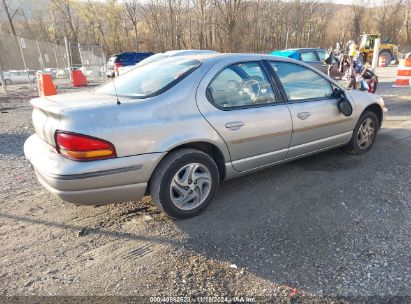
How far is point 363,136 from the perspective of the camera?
15.3 ft

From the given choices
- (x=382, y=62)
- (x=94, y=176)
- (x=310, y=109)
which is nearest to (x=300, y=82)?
(x=310, y=109)

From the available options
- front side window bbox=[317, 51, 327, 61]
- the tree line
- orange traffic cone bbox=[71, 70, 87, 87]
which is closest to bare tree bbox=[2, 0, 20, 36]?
the tree line

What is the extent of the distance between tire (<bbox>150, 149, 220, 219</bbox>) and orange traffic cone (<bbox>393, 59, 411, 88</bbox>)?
1151cm

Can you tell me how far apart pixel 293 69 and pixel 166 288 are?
293 cm

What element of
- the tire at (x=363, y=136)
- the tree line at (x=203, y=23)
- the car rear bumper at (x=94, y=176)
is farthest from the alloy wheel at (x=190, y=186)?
the tree line at (x=203, y=23)

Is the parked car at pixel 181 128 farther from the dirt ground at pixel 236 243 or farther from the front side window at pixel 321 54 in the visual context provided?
the front side window at pixel 321 54

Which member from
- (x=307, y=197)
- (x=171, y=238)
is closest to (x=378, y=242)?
(x=307, y=197)

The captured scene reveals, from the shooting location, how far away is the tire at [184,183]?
9.28ft

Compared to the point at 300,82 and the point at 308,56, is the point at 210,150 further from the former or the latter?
the point at 308,56

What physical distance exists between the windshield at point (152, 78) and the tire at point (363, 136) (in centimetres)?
276

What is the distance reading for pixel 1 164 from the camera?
4742 mm

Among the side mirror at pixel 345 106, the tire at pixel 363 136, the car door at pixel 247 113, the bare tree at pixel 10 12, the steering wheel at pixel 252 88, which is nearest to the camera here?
the car door at pixel 247 113

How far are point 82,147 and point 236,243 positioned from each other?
60.1 inches

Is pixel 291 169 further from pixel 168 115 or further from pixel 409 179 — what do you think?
pixel 168 115
